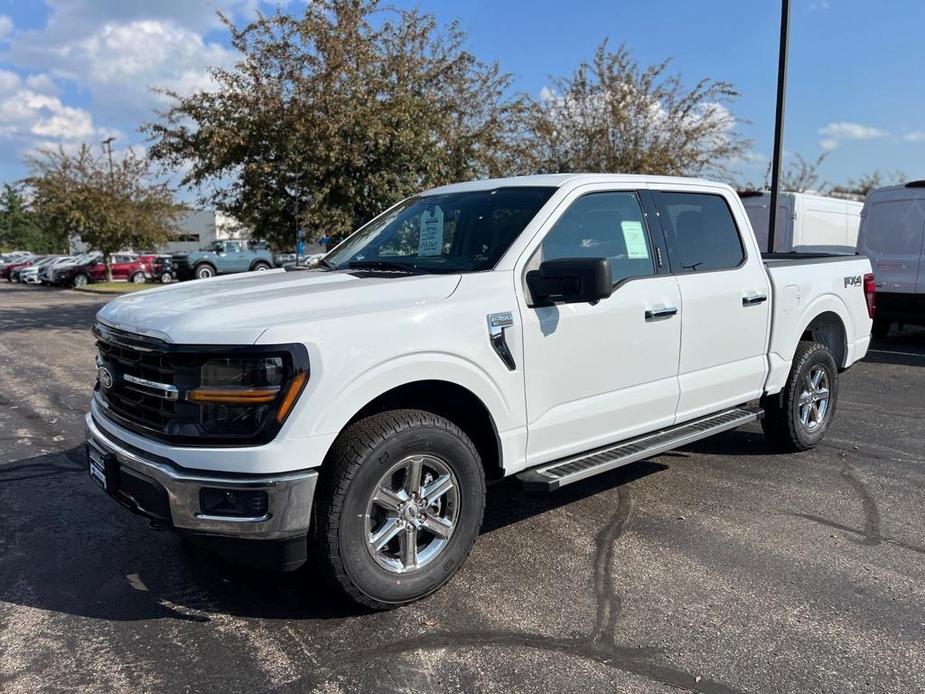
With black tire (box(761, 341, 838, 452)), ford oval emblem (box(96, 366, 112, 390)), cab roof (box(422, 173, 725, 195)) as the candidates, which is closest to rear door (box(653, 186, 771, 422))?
cab roof (box(422, 173, 725, 195))

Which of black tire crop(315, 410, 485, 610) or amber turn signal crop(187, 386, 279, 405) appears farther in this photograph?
black tire crop(315, 410, 485, 610)

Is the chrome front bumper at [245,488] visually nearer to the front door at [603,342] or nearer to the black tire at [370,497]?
the black tire at [370,497]

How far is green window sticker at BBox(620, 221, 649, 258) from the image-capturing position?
4348 millimetres

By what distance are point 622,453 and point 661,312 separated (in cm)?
84

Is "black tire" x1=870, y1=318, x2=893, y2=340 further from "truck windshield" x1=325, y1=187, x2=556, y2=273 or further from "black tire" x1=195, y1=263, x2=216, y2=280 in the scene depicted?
"black tire" x1=195, y1=263, x2=216, y2=280

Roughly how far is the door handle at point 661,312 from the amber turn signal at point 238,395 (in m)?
2.24

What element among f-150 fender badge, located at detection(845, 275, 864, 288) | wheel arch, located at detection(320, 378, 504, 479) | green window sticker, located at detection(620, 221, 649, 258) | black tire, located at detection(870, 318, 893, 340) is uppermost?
green window sticker, located at detection(620, 221, 649, 258)

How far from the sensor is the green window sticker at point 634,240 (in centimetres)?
435

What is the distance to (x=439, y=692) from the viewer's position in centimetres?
276

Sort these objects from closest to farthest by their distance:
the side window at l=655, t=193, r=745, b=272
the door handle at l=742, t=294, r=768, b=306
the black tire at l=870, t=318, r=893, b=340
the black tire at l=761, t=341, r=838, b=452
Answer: the side window at l=655, t=193, r=745, b=272
the door handle at l=742, t=294, r=768, b=306
the black tire at l=761, t=341, r=838, b=452
the black tire at l=870, t=318, r=893, b=340

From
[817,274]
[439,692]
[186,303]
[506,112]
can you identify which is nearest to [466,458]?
[439,692]

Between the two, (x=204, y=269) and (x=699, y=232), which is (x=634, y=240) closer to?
(x=699, y=232)

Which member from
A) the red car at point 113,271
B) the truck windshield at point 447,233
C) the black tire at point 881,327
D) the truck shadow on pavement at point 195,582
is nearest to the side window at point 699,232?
the truck windshield at point 447,233

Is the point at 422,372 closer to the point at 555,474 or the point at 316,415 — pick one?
the point at 316,415
